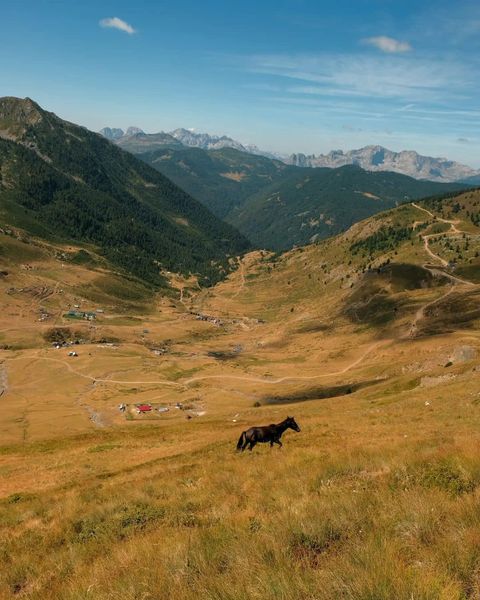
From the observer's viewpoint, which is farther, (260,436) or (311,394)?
(311,394)

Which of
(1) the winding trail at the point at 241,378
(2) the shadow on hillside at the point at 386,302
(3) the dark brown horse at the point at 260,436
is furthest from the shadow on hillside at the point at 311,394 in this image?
(3) the dark brown horse at the point at 260,436

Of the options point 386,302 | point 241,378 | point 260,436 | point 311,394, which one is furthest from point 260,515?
point 386,302

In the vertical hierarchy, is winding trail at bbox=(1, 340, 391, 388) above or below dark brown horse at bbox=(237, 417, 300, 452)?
below

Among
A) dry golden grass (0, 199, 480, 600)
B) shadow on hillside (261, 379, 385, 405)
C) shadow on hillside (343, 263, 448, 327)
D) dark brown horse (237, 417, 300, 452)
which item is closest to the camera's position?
dry golden grass (0, 199, 480, 600)

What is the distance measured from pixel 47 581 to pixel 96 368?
5856 inches

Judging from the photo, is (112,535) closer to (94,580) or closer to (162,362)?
(94,580)

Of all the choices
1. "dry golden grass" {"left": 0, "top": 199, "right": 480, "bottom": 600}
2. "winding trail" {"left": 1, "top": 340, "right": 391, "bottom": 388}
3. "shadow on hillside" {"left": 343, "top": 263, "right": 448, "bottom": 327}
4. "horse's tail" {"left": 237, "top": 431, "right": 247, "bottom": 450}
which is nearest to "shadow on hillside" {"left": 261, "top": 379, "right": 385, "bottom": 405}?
"winding trail" {"left": 1, "top": 340, "right": 391, "bottom": 388}

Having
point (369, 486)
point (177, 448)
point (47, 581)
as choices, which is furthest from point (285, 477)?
point (177, 448)

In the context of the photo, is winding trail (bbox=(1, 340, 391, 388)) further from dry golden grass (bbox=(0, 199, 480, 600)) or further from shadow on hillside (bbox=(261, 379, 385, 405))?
dry golden grass (bbox=(0, 199, 480, 600))

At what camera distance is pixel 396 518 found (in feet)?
29.8

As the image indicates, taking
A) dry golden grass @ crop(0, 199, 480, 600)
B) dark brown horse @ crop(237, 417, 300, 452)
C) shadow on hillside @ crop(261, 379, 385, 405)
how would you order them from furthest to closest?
shadow on hillside @ crop(261, 379, 385, 405) → dark brown horse @ crop(237, 417, 300, 452) → dry golden grass @ crop(0, 199, 480, 600)

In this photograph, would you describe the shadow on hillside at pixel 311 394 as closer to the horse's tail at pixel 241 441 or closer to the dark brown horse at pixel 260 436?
the dark brown horse at pixel 260 436

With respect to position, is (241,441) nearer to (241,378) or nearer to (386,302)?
(241,378)

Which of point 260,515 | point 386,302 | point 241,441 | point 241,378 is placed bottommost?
point 241,378
